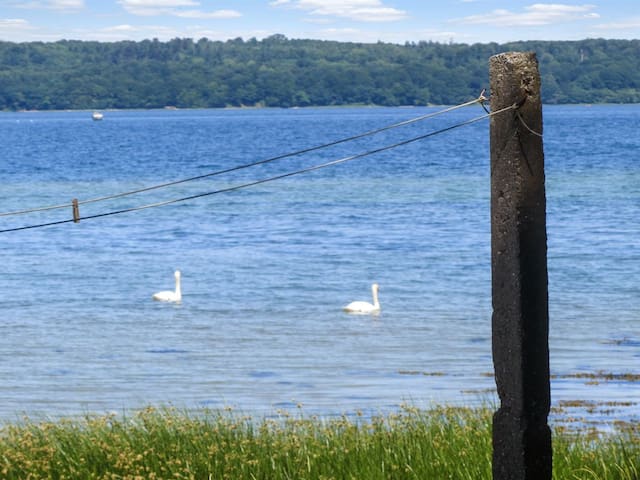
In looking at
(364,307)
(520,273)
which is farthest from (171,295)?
(520,273)

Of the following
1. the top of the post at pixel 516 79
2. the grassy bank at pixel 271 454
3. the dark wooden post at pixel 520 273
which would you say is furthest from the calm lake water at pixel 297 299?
the top of the post at pixel 516 79

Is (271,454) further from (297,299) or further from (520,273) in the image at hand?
(297,299)

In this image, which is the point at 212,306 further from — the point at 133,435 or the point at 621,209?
the point at 621,209

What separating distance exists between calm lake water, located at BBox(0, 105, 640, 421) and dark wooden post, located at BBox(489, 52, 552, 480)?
28.1 ft

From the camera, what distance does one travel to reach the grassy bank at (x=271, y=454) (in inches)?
404

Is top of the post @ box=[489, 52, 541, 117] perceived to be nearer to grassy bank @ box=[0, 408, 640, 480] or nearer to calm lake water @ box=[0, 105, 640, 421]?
grassy bank @ box=[0, 408, 640, 480]

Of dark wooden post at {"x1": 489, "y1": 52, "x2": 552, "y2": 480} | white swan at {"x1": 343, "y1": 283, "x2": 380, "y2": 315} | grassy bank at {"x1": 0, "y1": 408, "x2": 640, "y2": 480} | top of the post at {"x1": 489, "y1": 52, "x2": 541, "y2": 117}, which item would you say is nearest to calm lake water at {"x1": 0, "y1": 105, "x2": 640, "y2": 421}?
white swan at {"x1": 343, "y1": 283, "x2": 380, "y2": 315}

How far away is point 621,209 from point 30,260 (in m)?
28.8

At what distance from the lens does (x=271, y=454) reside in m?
11.0

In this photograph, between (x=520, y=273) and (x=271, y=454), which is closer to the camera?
(x=520, y=273)

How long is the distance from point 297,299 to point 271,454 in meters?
20.5

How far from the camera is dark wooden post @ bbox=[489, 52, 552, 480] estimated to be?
843 cm

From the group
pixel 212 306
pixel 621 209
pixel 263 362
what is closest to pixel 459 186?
pixel 621 209

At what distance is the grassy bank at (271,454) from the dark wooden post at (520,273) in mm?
1335
